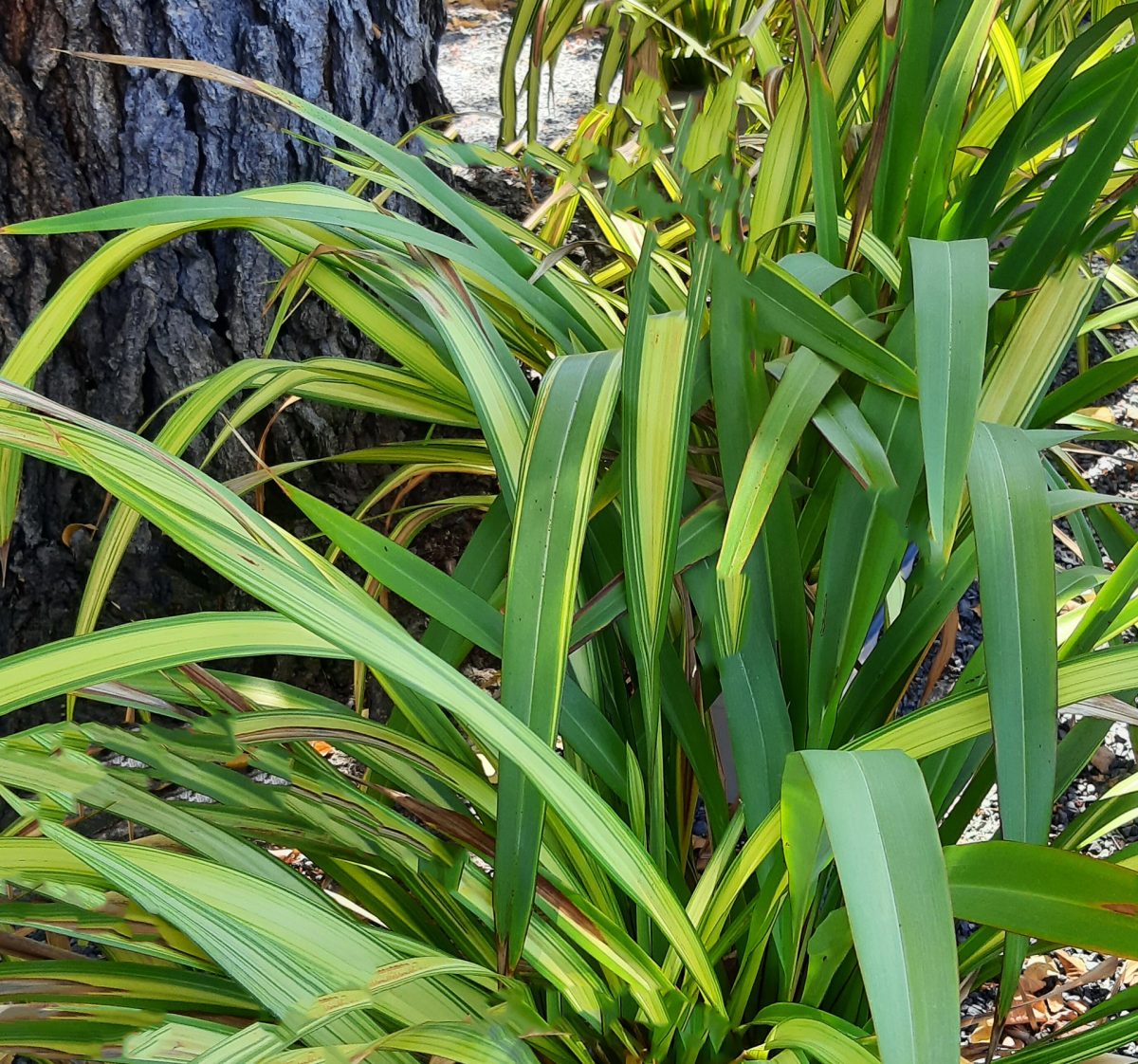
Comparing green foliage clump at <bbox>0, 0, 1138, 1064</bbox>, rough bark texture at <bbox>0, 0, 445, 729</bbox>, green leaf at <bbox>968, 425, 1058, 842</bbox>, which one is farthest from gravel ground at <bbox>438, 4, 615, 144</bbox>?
green leaf at <bbox>968, 425, 1058, 842</bbox>

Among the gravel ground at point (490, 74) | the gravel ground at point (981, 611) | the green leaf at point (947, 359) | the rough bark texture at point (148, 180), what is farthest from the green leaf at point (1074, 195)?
the gravel ground at point (490, 74)

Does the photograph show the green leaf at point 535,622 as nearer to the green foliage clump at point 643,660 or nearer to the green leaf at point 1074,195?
the green foliage clump at point 643,660

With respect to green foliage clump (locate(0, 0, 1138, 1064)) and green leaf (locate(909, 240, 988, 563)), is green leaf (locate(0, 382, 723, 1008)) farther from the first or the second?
green leaf (locate(909, 240, 988, 563))

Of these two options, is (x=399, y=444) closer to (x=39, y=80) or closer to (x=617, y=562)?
(x=617, y=562)

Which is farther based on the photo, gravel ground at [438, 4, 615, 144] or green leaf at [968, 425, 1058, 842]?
gravel ground at [438, 4, 615, 144]

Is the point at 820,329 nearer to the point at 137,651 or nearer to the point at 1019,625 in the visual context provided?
the point at 1019,625

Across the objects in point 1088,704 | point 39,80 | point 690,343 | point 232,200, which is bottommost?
point 1088,704

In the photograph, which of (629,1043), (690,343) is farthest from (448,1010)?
(690,343)

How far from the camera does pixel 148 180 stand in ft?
2.93

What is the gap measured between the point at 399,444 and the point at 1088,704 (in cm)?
61

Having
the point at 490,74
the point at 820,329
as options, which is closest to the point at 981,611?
the point at 820,329

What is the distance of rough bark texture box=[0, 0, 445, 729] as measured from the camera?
33.4 inches

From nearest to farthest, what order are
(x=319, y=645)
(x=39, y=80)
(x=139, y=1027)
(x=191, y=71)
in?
(x=319, y=645), (x=139, y=1027), (x=191, y=71), (x=39, y=80)

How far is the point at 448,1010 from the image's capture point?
1.60 feet
